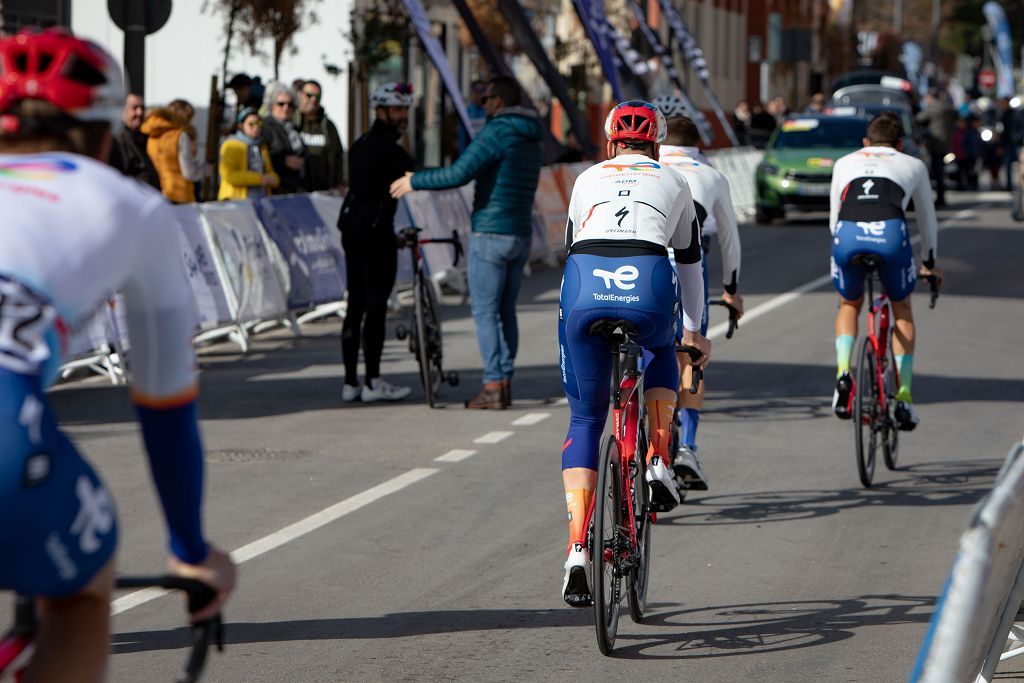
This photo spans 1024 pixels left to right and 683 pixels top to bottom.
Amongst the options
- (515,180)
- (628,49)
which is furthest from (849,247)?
(628,49)

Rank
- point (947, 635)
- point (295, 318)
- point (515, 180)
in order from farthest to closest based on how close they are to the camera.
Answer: point (295, 318), point (515, 180), point (947, 635)

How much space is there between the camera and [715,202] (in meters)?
8.76

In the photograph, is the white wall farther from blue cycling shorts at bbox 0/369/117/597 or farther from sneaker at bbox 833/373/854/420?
blue cycling shorts at bbox 0/369/117/597

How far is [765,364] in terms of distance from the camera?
13.9 m

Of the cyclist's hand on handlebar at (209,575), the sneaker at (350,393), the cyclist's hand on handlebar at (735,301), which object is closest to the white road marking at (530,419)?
the sneaker at (350,393)

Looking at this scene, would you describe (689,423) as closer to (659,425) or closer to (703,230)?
(703,230)

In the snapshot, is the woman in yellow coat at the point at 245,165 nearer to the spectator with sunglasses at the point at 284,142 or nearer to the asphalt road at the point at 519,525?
the spectator with sunglasses at the point at 284,142

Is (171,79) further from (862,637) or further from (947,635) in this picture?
(947,635)

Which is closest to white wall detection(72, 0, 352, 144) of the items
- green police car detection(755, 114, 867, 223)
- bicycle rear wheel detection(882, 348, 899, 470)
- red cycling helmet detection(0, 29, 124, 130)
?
green police car detection(755, 114, 867, 223)

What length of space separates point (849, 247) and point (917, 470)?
4.24ft

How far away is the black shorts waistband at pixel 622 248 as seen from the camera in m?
6.40

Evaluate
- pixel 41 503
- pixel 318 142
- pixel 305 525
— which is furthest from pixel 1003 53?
pixel 41 503

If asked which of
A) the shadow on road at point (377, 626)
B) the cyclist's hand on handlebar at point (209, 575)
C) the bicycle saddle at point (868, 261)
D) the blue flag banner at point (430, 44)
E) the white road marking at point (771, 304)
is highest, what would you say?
the blue flag banner at point (430, 44)

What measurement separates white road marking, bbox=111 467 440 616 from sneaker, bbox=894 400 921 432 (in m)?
2.52
